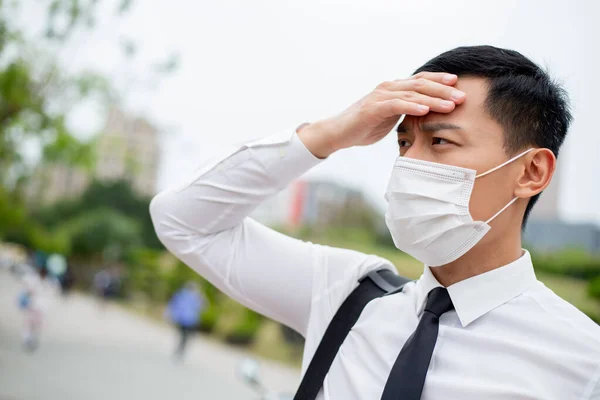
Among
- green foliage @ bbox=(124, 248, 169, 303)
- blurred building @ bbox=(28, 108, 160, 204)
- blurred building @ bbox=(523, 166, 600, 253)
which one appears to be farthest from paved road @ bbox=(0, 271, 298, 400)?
green foliage @ bbox=(124, 248, 169, 303)

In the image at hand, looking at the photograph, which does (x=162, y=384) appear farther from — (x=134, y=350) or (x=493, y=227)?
(x=493, y=227)

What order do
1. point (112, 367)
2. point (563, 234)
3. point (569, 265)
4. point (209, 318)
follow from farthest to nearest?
point (209, 318) < point (112, 367) < point (563, 234) < point (569, 265)

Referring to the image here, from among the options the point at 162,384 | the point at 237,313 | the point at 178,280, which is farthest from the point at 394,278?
the point at 178,280

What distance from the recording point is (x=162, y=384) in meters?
9.23

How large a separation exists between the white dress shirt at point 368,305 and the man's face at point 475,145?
0.17 meters

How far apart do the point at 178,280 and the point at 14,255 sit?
91.3 ft

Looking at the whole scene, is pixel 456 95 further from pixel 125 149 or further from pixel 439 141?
pixel 125 149

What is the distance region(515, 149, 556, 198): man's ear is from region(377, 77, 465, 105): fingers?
0.23 metres

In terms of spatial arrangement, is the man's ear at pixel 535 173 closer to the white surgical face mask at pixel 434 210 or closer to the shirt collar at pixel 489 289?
the white surgical face mask at pixel 434 210

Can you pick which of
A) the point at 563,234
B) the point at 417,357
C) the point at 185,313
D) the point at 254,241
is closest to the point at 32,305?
the point at 185,313

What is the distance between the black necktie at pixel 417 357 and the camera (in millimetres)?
1281

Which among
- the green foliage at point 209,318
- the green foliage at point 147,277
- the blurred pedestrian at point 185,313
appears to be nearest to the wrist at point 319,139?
the blurred pedestrian at point 185,313

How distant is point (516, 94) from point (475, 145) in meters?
0.18

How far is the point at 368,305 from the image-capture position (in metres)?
1.54
